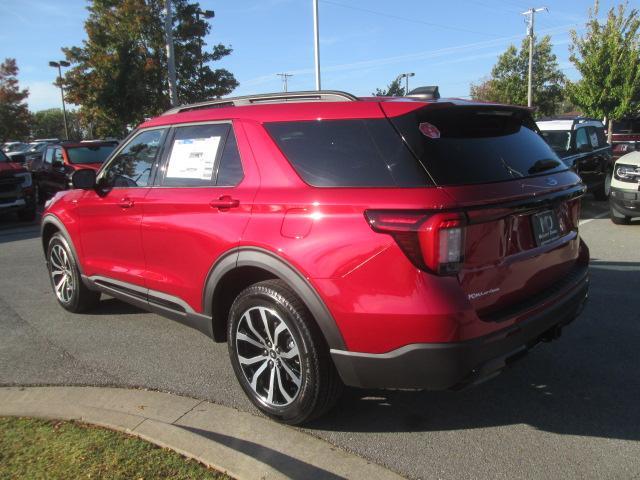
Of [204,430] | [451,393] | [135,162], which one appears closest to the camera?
[204,430]

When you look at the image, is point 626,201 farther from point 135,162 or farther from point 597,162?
point 135,162

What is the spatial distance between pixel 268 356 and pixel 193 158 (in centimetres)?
146

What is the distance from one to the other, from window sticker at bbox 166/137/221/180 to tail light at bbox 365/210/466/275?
1.53 metres

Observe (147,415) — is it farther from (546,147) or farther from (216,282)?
(546,147)

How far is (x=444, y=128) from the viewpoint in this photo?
2.82 meters

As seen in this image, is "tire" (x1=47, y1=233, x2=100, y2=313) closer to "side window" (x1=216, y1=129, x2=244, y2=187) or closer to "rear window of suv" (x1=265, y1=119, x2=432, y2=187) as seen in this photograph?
"side window" (x1=216, y1=129, x2=244, y2=187)

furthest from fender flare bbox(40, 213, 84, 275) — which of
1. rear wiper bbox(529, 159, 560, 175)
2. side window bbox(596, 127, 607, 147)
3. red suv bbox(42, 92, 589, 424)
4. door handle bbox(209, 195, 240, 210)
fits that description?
side window bbox(596, 127, 607, 147)

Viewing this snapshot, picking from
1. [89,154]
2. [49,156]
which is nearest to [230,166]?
[89,154]

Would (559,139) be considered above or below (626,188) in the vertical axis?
above

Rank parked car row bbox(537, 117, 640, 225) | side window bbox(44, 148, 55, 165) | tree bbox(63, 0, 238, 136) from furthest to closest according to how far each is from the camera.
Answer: tree bbox(63, 0, 238, 136) → side window bbox(44, 148, 55, 165) → parked car row bbox(537, 117, 640, 225)

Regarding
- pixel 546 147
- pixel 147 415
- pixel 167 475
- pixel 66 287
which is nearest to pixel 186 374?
pixel 147 415

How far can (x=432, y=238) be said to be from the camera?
245 centimetres

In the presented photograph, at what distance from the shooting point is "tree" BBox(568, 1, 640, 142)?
26.9 meters

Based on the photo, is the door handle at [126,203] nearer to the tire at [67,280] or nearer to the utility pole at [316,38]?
the tire at [67,280]
